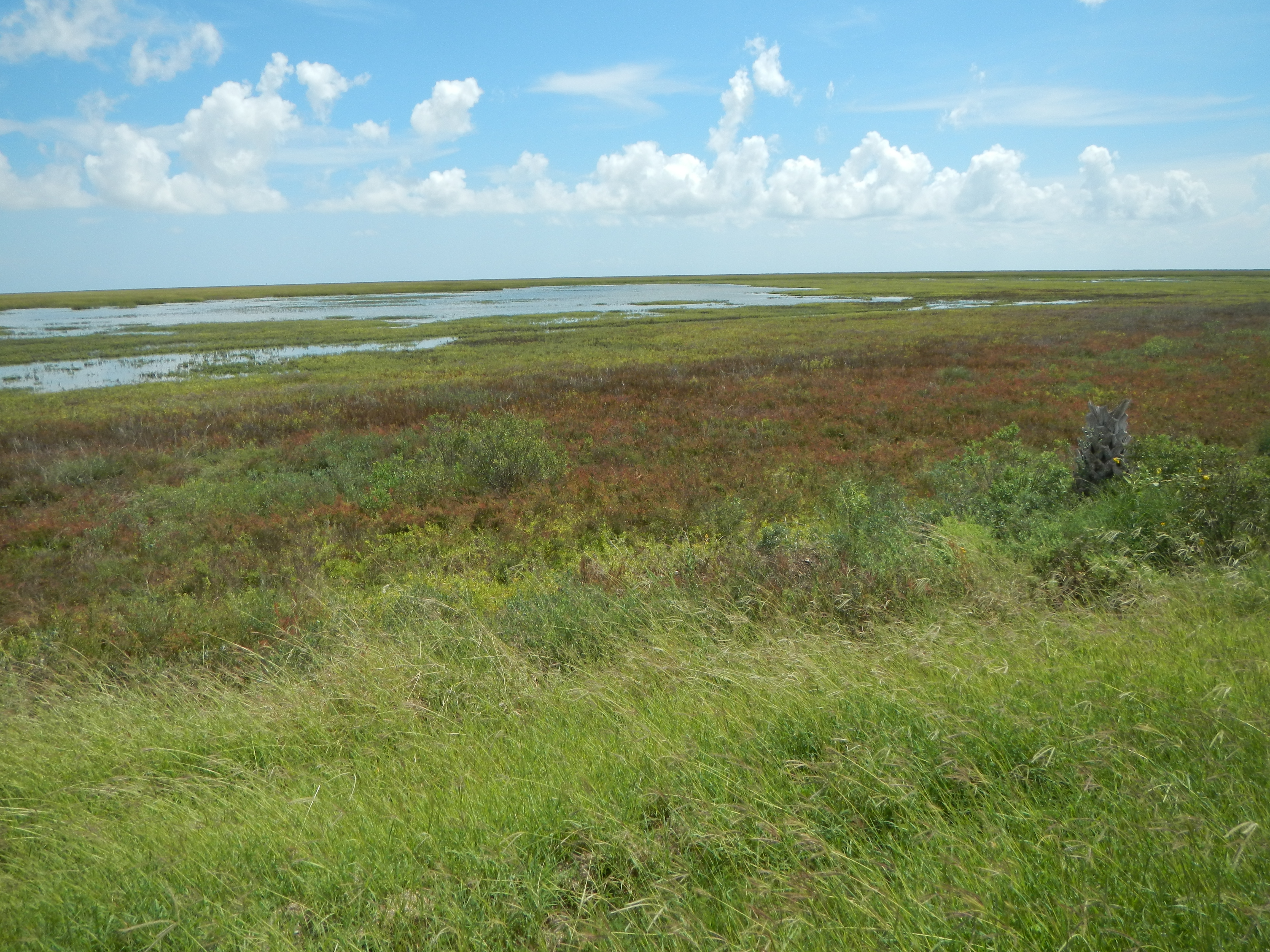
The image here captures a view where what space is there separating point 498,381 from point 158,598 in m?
18.2

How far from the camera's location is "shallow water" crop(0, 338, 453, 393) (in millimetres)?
30266

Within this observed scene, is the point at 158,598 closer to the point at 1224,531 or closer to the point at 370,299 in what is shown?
the point at 1224,531

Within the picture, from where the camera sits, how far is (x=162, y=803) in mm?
3312

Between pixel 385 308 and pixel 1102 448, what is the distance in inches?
3659

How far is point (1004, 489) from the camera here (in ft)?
27.7

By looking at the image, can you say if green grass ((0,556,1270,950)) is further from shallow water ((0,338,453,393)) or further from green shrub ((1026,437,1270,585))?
shallow water ((0,338,453,393))

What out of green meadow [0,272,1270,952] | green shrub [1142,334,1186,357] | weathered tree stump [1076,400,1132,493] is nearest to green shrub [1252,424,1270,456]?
green meadow [0,272,1270,952]

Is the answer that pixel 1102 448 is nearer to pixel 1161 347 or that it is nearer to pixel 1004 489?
pixel 1004 489

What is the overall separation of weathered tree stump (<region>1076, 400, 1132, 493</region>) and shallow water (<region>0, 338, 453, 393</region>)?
32.7 m

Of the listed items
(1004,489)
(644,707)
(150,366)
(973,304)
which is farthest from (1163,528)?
(973,304)

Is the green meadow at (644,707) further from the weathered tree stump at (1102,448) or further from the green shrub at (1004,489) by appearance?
the weathered tree stump at (1102,448)

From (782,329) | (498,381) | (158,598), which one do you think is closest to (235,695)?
(158,598)

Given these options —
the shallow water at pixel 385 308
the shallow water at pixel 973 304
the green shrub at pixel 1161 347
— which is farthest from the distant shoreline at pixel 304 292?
the green shrub at pixel 1161 347

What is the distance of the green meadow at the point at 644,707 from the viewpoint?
227cm
